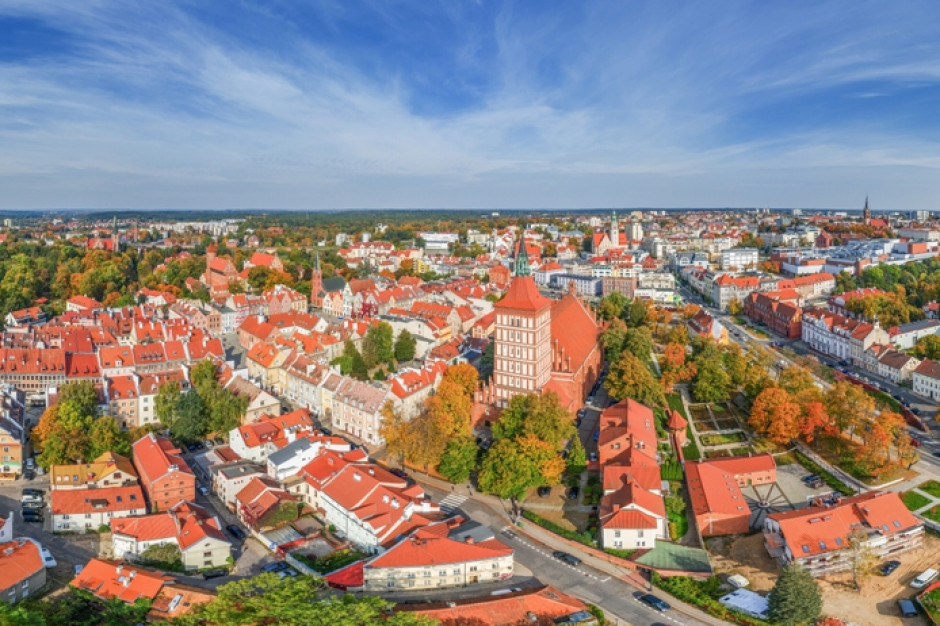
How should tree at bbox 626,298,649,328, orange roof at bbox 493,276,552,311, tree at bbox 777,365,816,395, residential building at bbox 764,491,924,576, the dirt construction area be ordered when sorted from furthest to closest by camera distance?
tree at bbox 626,298,649,328 < tree at bbox 777,365,816,395 < orange roof at bbox 493,276,552,311 < residential building at bbox 764,491,924,576 < the dirt construction area

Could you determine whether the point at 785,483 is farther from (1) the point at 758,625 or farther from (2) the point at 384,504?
(2) the point at 384,504

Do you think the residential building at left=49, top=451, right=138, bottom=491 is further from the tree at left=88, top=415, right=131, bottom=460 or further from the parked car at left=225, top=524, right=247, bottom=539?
the parked car at left=225, top=524, right=247, bottom=539

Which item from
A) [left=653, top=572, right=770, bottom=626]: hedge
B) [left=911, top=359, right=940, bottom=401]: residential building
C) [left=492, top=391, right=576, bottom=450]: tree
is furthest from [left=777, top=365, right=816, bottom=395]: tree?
[left=653, top=572, right=770, bottom=626]: hedge

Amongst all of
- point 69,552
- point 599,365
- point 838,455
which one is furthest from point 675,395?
point 69,552

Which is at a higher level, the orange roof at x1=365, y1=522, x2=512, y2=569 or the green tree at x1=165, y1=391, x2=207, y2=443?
the green tree at x1=165, y1=391, x2=207, y2=443

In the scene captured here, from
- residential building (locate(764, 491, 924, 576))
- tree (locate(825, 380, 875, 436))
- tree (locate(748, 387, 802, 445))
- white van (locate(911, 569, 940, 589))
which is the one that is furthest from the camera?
tree (locate(748, 387, 802, 445))

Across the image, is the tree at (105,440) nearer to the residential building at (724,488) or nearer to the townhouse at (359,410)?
the townhouse at (359,410)

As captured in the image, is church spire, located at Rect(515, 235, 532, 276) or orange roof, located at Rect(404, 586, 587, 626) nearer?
orange roof, located at Rect(404, 586, 587, 626)

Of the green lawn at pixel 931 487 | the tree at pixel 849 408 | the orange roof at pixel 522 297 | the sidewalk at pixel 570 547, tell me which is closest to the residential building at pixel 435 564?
the sidewalk at pixel 570 547
